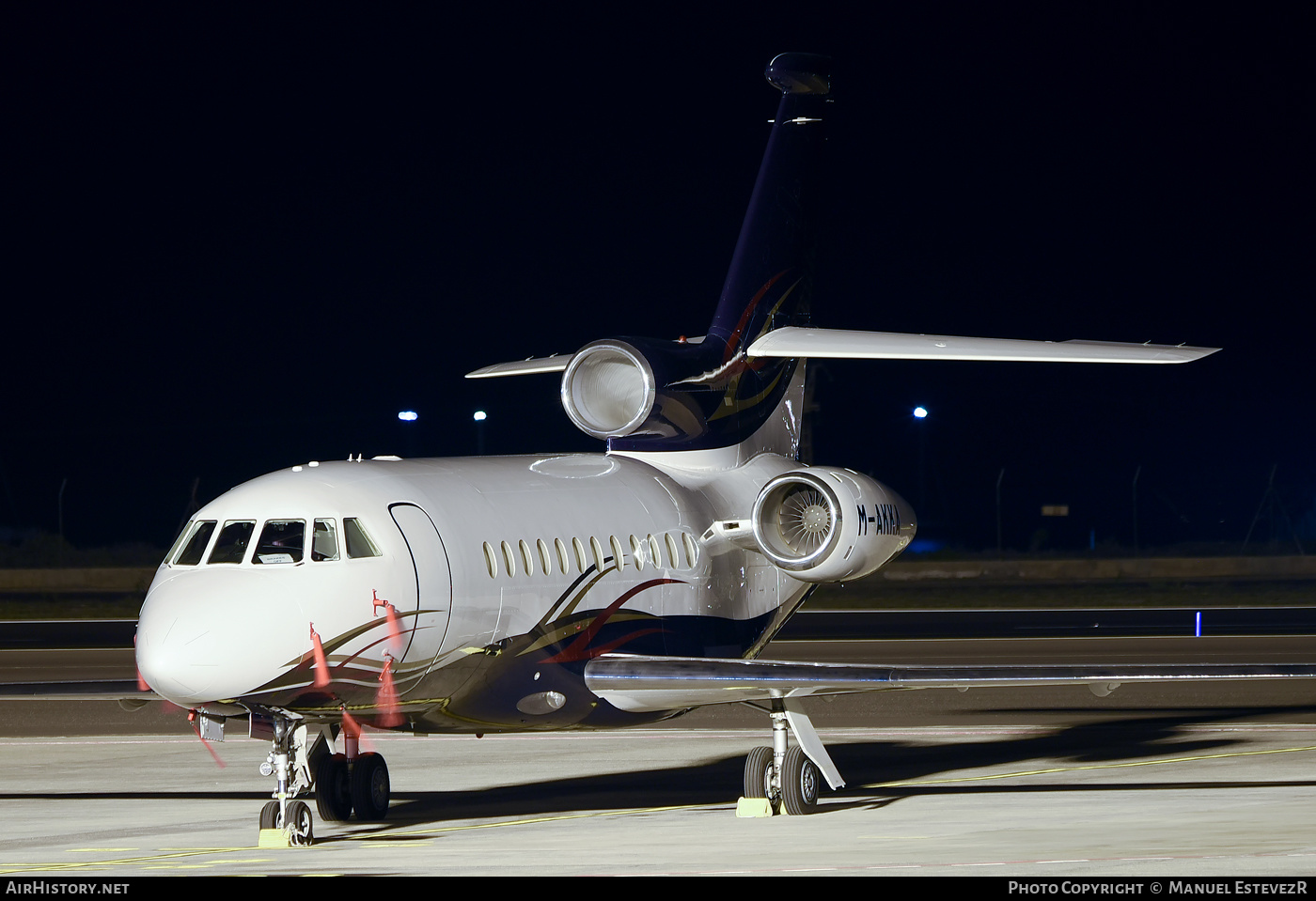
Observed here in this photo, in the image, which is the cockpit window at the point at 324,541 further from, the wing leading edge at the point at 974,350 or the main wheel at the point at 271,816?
the wing leading edge at the point at 974,350

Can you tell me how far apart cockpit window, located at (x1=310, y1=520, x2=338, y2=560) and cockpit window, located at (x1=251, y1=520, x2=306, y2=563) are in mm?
112

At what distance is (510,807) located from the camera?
752 inches

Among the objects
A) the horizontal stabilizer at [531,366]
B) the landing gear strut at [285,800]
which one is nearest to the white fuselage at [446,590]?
the landing gear strut at [285,800]

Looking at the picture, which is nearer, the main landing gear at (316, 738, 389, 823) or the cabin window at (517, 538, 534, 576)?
the cabin window at (517, 538, 534, 576)

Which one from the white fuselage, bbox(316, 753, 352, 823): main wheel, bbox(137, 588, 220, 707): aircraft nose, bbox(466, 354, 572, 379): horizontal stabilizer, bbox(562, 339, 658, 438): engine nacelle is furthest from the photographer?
bbox(466, 354, 572, 379): horizontal stabilizer

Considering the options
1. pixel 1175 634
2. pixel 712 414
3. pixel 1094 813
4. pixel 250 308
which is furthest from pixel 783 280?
pixel 250 308

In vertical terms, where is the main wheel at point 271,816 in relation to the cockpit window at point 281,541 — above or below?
below

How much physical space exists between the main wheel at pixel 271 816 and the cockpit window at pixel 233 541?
84.0 inches

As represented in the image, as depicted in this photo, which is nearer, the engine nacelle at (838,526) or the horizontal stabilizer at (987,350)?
the engine nacelle at (838,526)

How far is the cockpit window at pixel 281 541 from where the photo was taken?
15852 mm

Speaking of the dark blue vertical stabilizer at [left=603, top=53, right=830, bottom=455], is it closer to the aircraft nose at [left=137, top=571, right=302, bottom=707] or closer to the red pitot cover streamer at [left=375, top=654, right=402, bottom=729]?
the red pitot cover streamer at [left=375, top=654, right=402, bottom=729]

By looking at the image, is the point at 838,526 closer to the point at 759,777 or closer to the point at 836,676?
the point at 836,676

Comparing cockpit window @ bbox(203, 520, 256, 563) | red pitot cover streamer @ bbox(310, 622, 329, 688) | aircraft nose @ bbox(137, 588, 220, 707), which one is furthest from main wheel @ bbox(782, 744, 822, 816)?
aircraft nose @ bbox(137, 588, 220, 707)

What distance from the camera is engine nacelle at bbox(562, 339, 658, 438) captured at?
68.2 ft
